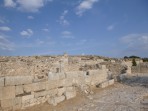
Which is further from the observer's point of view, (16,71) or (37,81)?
(16,71)

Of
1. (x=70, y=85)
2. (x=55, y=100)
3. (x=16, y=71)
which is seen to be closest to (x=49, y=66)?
(x=16, y=71)

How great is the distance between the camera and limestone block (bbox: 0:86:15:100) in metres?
7.69

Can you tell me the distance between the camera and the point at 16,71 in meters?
15.1

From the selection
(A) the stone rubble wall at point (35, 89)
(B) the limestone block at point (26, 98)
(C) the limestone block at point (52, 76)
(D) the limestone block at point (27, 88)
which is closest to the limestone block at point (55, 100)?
(A) the stone rubble wall at point (35, 89)

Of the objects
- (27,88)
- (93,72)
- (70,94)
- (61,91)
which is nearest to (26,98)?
(27,88)

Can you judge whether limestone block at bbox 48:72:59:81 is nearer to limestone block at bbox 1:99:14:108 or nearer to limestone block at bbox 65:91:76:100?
limestone block at bbox 65:91:76:100

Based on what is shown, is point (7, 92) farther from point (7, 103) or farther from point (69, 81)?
point (69, 81)

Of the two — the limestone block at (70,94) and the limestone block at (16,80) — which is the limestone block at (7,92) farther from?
the limestone block at (70,94)

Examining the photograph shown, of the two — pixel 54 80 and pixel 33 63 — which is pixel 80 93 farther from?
pixel 33 63

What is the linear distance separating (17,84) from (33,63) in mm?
7932

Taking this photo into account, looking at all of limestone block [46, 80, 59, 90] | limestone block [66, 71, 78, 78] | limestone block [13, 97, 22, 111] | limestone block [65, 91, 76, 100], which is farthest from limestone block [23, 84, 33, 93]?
limestone block [66, 71, 78, 78]

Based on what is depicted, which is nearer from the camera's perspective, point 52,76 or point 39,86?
point 39,86

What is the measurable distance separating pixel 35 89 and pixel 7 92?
1498mm

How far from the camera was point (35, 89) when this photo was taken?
914 cm
